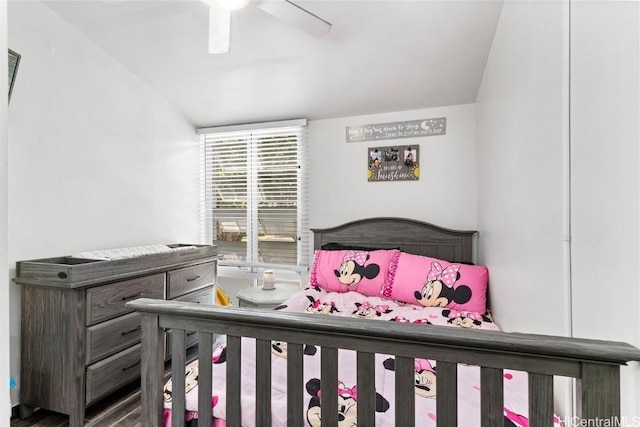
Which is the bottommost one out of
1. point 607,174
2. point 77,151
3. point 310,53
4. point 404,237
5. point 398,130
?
point 404,237

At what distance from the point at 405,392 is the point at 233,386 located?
0.53 meters

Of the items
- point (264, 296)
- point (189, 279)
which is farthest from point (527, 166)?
point (189, 279)

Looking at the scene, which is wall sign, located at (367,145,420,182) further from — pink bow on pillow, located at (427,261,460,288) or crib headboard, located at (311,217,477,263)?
pink bow on pillow, located at (427,261,460,288)

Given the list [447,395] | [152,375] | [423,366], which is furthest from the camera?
[423,366]

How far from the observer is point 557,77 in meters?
0.89

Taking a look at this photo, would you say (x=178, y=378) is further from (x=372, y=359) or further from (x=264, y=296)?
(x=264, y=296)

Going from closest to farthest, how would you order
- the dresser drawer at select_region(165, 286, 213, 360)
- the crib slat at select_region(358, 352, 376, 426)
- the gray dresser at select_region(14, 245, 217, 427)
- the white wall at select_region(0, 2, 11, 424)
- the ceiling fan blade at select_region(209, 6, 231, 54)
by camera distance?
the white wall at select_region(0, 2, 11, 424) < the crib slat at select_region(358, 352, 376, 426) < the ceiling fan blade at select_region(209, 6, 231, 54) < the gray dresser at select_region(14, 245, 217, 427) < the dresser drawer at select_region(165, 286, 213, 360)

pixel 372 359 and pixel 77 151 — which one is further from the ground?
pixel 77 151

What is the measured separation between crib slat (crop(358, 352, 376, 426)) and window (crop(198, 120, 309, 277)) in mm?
2226

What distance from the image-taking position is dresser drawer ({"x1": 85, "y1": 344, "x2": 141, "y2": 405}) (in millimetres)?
1804

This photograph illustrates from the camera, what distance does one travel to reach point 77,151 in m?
2.20

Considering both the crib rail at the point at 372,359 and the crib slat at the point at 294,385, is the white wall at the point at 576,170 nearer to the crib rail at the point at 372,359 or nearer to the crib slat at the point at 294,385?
the crib rail at the point at 372,359

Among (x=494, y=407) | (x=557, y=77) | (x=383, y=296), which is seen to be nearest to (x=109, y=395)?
(x=383, y=296)

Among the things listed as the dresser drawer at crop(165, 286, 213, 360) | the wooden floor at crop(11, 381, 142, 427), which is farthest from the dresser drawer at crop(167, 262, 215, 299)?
the wooden floor at crop(11, 381, 142, 427)
